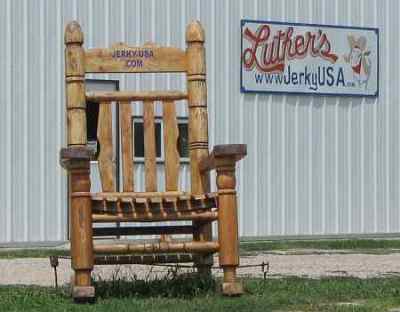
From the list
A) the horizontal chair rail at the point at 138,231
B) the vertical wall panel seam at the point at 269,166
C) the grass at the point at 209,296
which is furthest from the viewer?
the vertical wall panel seam at the point at 269,166

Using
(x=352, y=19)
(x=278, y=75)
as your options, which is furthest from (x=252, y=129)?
(x=352, y=19)

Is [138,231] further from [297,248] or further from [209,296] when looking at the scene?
[297,248]

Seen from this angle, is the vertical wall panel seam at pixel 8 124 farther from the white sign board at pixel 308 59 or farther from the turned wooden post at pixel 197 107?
the turned wooden post at pixel 197 107

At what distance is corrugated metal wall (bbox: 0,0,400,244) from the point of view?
17688mm

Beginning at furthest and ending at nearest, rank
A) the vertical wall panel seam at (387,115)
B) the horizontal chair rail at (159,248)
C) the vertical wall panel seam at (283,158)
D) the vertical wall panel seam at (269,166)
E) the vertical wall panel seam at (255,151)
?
the vertical wall panel seam at (387,115) → the vertical wall panel seam at (283,158) → the vertical wall panel seam at (269,166) → the vertical wall panel seam at (255,151) → the horizontal chair rail at (159,248)

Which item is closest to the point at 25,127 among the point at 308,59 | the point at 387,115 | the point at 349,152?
the point at 308,59

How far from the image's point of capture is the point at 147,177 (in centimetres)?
813

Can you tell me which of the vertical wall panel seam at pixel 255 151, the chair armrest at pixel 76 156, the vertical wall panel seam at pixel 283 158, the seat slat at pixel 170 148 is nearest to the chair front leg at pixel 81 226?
the chair armrest at pixel 76 156

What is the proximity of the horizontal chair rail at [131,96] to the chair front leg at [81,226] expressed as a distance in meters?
0.98

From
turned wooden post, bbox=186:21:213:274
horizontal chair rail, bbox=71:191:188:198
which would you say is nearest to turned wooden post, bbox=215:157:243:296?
horizontal chair rail, bbox=71:191:188:198

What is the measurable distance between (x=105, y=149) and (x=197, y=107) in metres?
0.68

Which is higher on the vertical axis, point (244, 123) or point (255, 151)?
point (244, 123)

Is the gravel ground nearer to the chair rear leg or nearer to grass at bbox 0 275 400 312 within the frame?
grass at bbox 0 275 400 312

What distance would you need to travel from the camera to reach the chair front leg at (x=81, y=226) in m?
6.97
